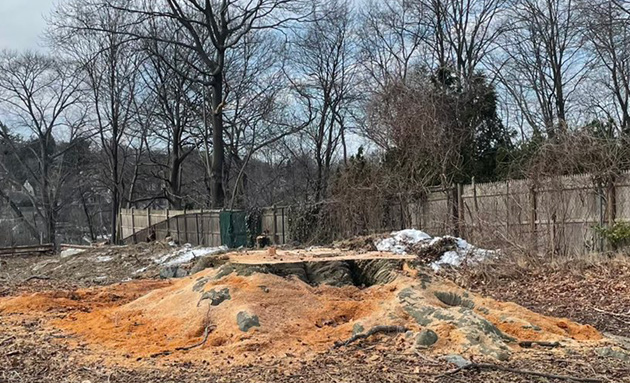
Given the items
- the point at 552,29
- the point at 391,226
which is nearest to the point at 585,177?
the point at 391,226

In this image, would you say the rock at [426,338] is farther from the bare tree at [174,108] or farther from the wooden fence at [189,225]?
the bare tree at [174,108]

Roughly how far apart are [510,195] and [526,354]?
8.36 metres

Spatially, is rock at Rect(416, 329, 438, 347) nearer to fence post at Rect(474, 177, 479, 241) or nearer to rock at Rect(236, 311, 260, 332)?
rock at Rect(236, 311, 260, 332)

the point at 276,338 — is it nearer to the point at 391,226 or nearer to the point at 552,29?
the point at 391,226

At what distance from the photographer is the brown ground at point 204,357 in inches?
191

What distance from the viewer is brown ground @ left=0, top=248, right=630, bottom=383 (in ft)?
15.9

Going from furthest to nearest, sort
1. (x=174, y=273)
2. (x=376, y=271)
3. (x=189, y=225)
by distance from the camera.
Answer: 1. (x=189, y=225)
2. (x=174, y=273)
3. (x=376, y=271)

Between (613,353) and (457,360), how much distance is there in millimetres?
1398

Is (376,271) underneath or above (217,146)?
underneath

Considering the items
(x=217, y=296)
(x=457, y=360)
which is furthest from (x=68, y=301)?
(x=457, y=360)

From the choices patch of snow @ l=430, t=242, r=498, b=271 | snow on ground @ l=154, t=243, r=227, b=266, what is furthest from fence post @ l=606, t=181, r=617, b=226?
snow on ground @ l=154, t=243, r=227, b=266

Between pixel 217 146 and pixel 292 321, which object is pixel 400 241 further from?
pixel 217 146

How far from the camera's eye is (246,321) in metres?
6.18

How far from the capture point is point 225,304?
6.73 metres
